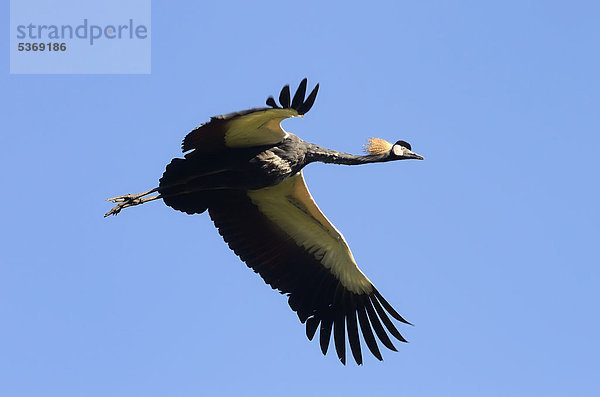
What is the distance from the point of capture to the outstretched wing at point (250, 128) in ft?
37.8

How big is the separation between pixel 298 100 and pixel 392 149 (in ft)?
6.94

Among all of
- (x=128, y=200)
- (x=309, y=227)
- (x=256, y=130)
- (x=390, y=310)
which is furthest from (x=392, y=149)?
(x=128, y=200)

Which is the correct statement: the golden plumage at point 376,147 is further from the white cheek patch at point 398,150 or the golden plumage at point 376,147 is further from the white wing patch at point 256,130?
the white wing patch at point 256,130

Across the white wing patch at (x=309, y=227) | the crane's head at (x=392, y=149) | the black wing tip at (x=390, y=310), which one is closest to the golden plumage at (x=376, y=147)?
the crane's head at (x=392, y=149)

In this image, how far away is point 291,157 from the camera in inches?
502

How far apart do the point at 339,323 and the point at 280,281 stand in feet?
3.34

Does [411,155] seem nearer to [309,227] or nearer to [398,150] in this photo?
[398,150]

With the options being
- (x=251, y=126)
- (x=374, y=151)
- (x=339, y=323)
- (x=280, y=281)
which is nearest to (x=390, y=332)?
(x=339, y=323)

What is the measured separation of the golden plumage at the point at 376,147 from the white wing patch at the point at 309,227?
1.04 metres

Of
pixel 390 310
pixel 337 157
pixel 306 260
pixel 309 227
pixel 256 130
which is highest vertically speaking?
pixel 256 130

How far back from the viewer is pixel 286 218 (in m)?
13.9

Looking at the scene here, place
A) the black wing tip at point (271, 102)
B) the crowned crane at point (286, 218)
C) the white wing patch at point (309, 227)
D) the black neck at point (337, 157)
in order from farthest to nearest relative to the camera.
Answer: the white wing patch at point (309, 227)
the black neck at point (337, 157)
the crowned crane at point (286, 218)
the black wing tip at point (271, 102)

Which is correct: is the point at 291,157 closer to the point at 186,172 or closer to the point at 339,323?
the point at 186,172

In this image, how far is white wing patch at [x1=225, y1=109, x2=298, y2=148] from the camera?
12.1 m
